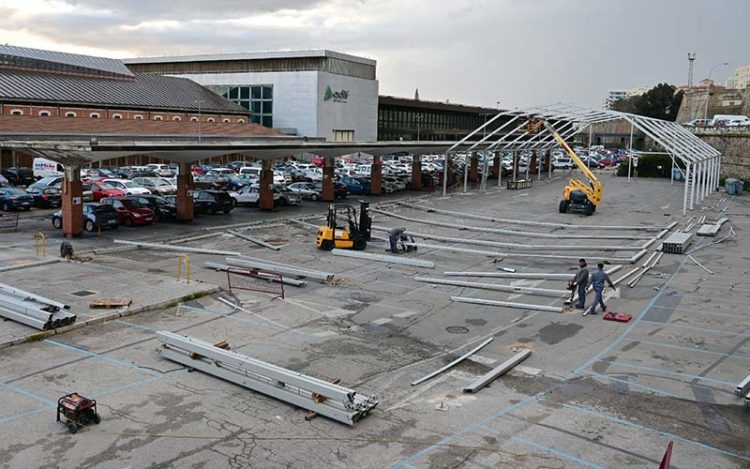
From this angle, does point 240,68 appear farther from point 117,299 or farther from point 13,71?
point 117,299

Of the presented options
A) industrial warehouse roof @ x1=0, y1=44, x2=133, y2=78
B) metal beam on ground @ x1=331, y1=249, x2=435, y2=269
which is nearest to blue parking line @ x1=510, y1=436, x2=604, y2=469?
metal beam on ground @ x1=331, y1=249, x2=435, y2=269

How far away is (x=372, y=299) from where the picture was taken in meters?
20.0

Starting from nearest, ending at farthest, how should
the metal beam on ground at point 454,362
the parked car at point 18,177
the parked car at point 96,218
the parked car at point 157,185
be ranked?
the metal beam on ground at point 454,362 < the parked car at point 96,218 < the parked car at point 157,185 < the parked car at point 18,177

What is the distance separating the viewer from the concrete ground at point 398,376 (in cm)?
1013

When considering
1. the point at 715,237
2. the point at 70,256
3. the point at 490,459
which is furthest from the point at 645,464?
the point at 715,237

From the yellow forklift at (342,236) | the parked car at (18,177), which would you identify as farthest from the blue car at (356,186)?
the yellow forklift at (342,236)

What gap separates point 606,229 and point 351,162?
2164 inches

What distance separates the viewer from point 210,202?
37.9 m

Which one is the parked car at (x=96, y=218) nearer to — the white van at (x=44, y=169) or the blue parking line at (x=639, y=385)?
the white van at (x=44, y=169)

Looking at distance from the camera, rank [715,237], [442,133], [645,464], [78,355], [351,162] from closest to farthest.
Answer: [645,464] → [78,355] → [715,237] → [351,162] → [442,133]

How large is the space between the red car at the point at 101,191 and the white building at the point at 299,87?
38374 mm

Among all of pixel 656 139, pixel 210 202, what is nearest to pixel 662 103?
pixel 656 139

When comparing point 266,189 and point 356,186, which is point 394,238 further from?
point 356,186

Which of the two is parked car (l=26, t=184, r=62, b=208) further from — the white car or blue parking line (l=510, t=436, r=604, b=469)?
blue parking line (l=510, t=436, r=604, b=469)
